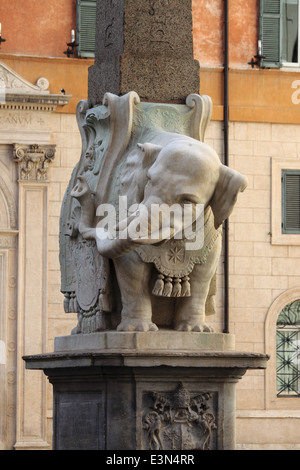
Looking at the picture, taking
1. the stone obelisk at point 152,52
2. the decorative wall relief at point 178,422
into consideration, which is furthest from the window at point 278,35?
the decorative wall relief at point 178,422

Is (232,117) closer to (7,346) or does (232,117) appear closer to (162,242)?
(7,346)

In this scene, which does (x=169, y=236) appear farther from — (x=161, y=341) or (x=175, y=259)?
(x=161, y=341)

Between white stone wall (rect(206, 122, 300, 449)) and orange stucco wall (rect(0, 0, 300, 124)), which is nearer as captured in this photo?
orange stucco wall (rect(0, 0, 300, 124))

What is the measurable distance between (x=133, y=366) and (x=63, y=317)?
12.4 metres

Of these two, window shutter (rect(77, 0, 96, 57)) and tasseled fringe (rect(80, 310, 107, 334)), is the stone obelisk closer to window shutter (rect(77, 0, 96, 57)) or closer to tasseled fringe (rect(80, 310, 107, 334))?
tasseled fringe (rect(80, 310, 107, 334))

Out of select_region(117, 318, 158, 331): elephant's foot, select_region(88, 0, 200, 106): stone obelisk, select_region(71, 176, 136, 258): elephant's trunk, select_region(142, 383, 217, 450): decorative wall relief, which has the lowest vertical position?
select_region(142, 383, 217, 450): decorative wall relief

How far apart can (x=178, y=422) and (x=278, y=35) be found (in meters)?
14.0

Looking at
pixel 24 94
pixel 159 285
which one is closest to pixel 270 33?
pixel 24 94

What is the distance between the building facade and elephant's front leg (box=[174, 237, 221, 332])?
38.0ft

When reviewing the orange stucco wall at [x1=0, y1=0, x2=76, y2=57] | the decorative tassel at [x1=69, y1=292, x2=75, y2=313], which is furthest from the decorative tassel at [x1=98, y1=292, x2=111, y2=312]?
the orange stucco wall at [x1=0, y1=0, x2=76, y2=57]

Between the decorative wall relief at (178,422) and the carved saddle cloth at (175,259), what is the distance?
64cm

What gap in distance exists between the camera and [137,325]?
9484mm

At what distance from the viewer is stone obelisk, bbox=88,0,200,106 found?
1008cm

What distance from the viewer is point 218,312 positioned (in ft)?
72.2
